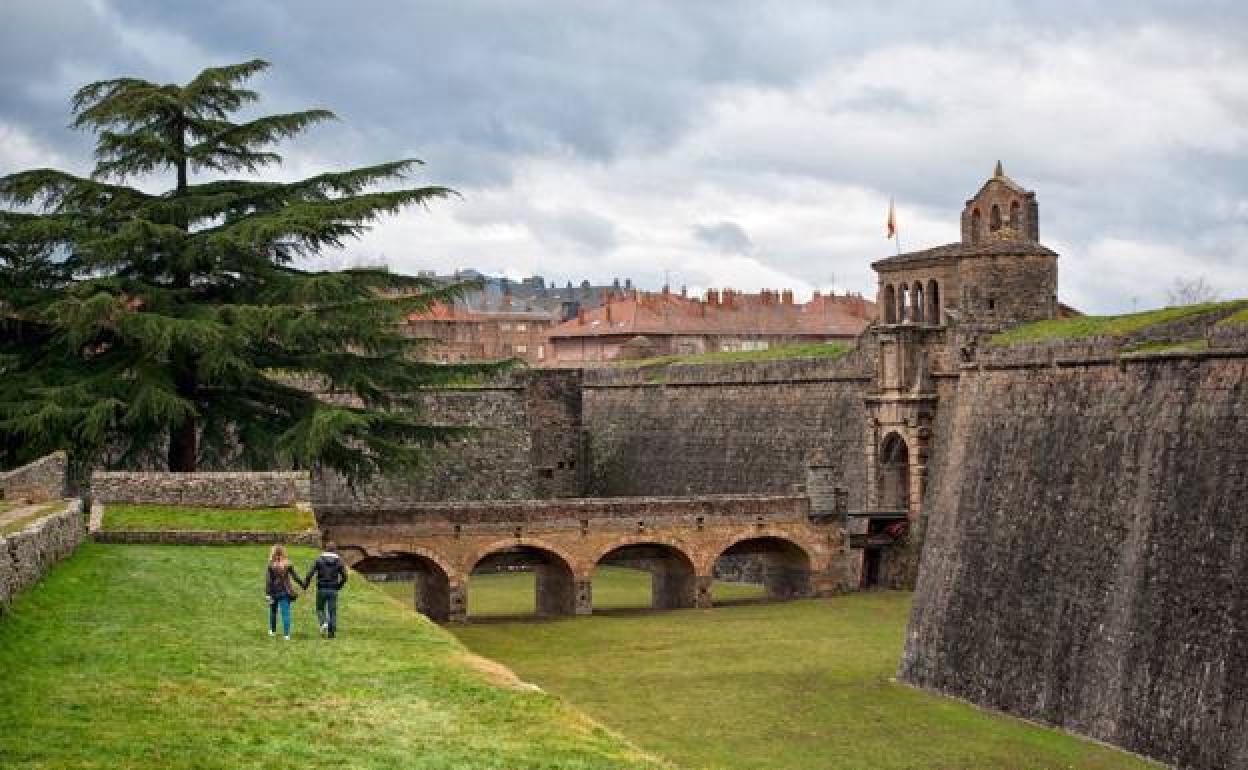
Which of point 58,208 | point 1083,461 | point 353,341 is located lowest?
point 1083,461

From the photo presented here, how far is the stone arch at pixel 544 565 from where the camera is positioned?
36.1 metres

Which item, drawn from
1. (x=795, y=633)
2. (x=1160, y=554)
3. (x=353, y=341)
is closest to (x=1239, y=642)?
(x=1160, y=554)

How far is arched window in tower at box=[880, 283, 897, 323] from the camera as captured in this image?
4600cm

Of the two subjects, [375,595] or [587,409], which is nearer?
[375,595]

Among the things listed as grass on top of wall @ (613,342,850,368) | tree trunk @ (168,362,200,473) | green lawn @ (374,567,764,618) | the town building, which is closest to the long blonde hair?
tree trunk @ (168,362,200,473)

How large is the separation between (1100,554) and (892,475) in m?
16.9

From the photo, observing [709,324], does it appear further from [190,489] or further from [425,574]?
[190,489]

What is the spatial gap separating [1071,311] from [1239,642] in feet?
120

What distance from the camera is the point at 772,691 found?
26219 mm

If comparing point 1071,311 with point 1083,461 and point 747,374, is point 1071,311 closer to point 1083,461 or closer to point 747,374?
→ point 747,374

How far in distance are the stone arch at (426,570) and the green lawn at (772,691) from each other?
1159mm

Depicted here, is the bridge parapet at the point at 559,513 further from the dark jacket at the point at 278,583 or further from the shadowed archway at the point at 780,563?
the dark jacket at the point at 278,583

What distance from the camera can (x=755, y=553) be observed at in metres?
40.1

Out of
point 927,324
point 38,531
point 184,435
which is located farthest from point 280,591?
point 927,324
